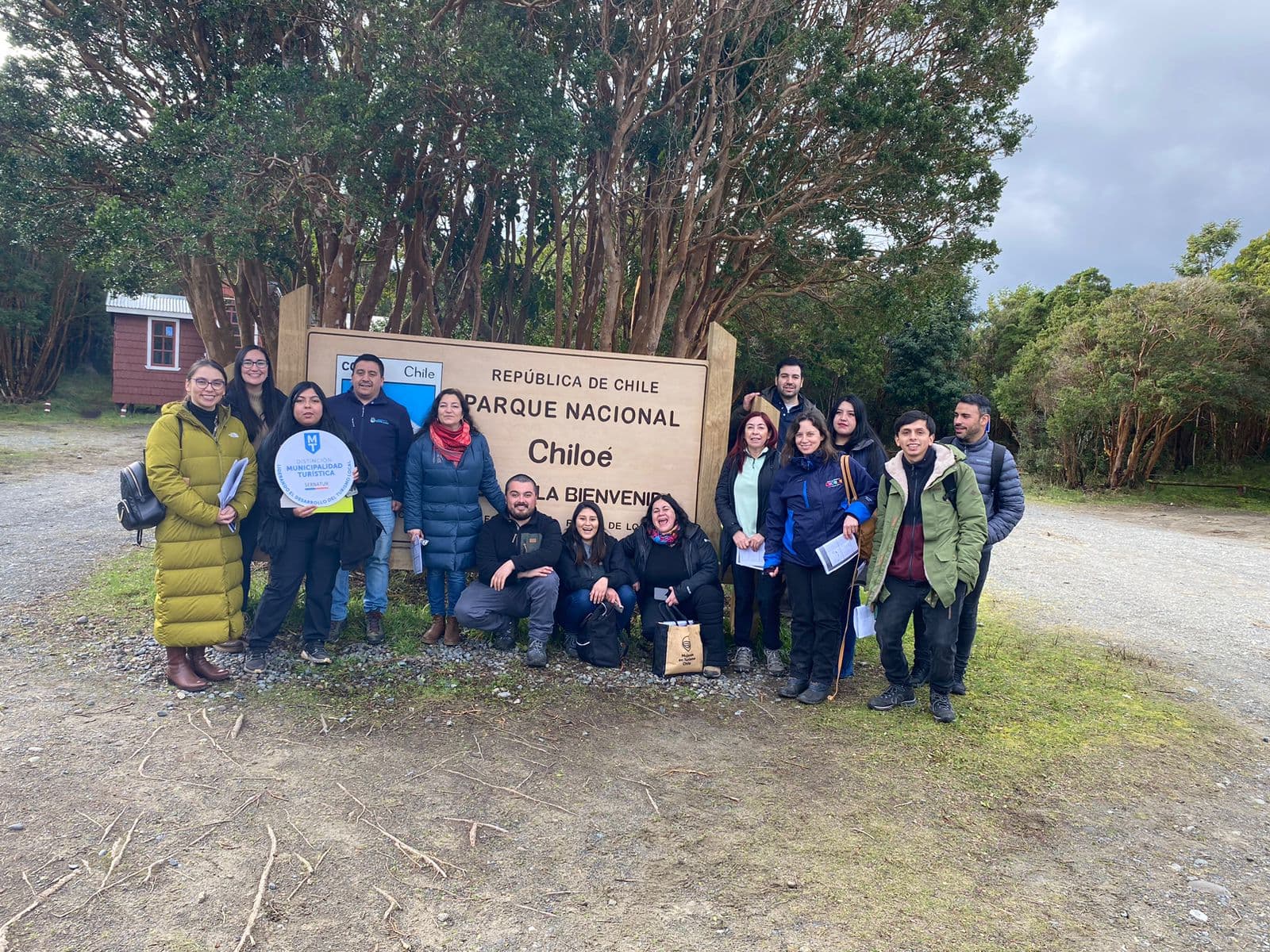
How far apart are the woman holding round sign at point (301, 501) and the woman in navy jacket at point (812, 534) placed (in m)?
2.74

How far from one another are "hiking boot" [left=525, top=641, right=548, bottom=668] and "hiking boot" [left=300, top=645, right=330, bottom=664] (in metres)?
1.28

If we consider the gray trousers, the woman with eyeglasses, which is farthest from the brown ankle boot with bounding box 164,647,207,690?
the gray trousers

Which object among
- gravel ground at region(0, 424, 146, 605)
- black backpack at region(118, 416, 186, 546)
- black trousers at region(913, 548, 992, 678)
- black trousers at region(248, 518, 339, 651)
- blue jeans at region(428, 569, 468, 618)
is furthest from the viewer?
gravel ground at region(0, 424, 146, 605)

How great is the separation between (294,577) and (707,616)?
269cm

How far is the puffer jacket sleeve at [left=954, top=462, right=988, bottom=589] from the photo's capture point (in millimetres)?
4516

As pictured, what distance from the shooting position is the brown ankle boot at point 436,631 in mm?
5527

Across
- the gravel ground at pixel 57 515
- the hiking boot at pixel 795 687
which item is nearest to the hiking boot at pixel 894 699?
the hiking boot at pixel 795 687

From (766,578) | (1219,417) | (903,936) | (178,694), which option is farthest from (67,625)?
(1219,417)

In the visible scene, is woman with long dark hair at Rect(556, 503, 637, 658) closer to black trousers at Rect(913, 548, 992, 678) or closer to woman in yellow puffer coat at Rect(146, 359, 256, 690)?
black trousers at Rect(913, 548, 992, 678)

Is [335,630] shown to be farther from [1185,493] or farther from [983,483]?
[1185,493]

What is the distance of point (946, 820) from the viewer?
3.59 metres

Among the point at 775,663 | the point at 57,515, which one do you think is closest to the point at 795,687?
the point at 775,663

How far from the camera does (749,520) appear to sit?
5.32m

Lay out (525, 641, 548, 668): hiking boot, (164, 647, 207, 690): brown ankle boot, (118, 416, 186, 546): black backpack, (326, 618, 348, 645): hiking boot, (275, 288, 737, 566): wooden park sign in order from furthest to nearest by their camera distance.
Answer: (275, 288, 737, 566): wooden park sign < (326, 618, 348, 645): hiking boot < (525, 641, 548, 668): hiking boot < (164, 647, 207, 690): brown ankle boot < (118, 416, 186, 546): black backpack
